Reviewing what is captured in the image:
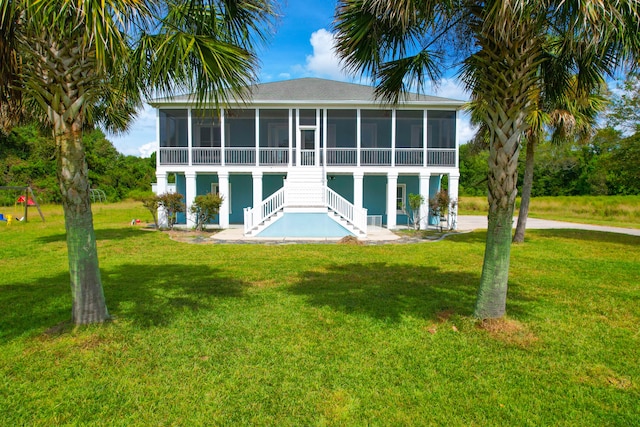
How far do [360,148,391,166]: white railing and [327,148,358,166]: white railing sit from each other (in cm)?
37

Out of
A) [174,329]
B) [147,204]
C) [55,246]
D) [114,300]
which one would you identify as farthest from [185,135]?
[174,329]

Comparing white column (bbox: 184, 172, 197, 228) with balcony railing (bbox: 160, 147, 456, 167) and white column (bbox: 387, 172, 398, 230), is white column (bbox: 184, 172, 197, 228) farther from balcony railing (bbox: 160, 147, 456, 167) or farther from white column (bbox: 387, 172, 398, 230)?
white column (bbox: 387, 172, 398, 230)

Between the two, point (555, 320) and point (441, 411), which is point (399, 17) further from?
point (555, 320)

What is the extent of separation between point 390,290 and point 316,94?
46.2 feet

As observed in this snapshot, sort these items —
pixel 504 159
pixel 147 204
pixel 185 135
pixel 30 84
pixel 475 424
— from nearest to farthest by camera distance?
pixel 475 424, pixel 30 84, pixel 504 159, pixel 147 204, pixel 185 135

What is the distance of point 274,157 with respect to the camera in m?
18.1

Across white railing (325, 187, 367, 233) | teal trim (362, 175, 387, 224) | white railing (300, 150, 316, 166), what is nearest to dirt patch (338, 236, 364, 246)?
white railing (325, 187, 367, 233)

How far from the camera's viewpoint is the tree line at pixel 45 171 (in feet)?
112

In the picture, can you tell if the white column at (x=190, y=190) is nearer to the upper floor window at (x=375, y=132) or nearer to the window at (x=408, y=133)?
the upper floor window at (x=375, y=132)

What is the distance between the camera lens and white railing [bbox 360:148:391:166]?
59.1ft

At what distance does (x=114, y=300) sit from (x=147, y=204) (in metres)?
10.9

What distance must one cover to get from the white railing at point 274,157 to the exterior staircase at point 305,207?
166cm

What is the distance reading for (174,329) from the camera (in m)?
4.71

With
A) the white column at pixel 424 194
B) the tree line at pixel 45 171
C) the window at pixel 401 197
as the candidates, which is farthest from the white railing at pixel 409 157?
the tree line at pixel 45 171
